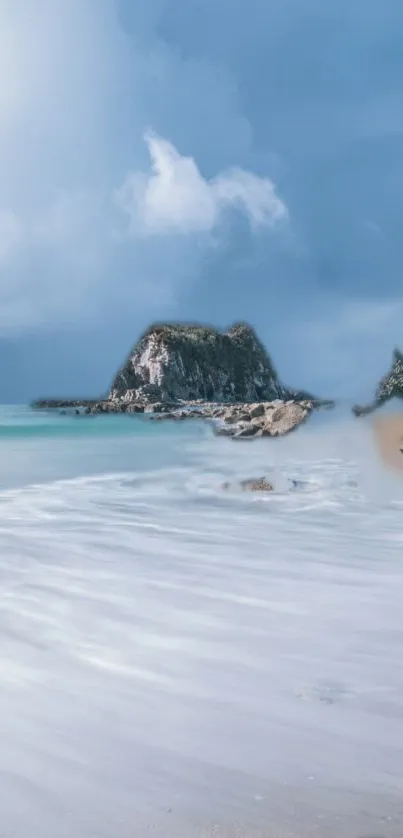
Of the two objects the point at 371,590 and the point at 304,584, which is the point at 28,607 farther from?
the point at 371,590

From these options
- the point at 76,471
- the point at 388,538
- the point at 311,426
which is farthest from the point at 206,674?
the point at 311,426

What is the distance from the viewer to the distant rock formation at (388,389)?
14758 mm

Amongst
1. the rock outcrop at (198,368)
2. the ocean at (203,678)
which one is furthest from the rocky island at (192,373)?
the ocean at (203,678)

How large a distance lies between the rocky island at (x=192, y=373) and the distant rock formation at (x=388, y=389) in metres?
58.1

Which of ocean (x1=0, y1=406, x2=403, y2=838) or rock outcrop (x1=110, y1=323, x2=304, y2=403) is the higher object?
rock outcrop (x1=110, y1=323, x2=304, y2=403)

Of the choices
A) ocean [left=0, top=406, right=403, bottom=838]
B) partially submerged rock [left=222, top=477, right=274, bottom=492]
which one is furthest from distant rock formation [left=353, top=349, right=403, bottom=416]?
ocean [left=0, top=406, right=403, bottom=838]

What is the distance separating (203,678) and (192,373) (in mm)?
96029

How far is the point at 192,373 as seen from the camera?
324ft

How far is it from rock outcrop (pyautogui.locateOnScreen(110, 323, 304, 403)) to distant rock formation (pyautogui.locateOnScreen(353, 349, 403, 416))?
7241 cm

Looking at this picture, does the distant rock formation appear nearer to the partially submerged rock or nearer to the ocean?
the partially submerged rock

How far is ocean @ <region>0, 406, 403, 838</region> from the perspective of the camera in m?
2.01

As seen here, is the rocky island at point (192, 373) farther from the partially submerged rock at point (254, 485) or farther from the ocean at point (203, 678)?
the ocean at point (203, 678)

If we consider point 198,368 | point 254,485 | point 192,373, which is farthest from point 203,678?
point 198,368

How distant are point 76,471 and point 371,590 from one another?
9.88 meters
